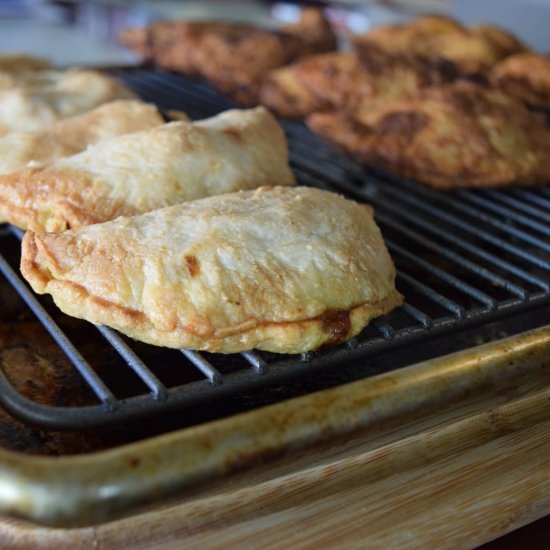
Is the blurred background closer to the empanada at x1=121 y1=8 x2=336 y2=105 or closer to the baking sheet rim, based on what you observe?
the empanada at x1=121 y1=8 x2=336 y2=105

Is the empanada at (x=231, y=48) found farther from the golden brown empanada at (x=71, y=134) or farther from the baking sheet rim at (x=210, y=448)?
the baking sheet rim at (x=210, y=448)

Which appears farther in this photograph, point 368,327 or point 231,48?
point 231,48

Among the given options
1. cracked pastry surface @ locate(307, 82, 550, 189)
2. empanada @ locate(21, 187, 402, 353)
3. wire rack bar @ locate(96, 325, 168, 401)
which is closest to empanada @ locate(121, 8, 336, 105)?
cracked pastry surface @ locate(307, 82, 550, 189)

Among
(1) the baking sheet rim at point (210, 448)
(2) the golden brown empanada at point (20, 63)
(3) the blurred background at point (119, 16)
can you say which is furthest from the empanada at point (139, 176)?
(3) the blurred background at point (119, 16)

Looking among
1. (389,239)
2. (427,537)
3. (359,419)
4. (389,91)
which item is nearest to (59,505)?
(359,419)

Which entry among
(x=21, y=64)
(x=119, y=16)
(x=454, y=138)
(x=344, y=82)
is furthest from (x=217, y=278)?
(x=119, y=16)

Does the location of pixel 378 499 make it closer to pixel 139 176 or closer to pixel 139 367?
pixel 139 367
